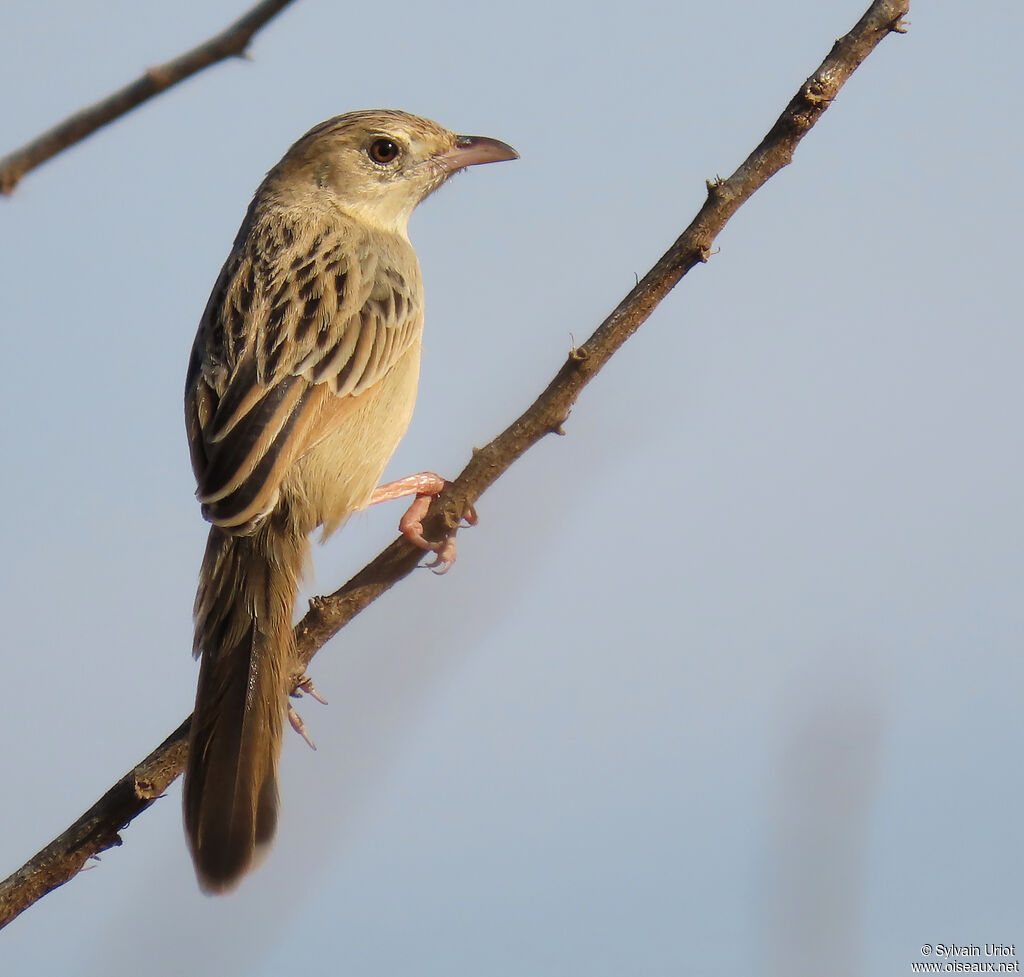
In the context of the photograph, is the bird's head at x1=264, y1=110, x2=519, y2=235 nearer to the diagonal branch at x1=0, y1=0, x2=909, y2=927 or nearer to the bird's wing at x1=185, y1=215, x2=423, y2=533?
the bird's wing at x1=185, y1=215, x2=423, y2=533

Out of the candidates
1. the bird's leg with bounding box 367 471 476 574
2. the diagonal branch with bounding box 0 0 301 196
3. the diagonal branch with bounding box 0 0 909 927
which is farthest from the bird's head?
the diagonal branch with bounding box 0 0 301 196

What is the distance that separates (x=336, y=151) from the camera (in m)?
7.09

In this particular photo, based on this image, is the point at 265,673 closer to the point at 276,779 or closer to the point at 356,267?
the point at 276,779

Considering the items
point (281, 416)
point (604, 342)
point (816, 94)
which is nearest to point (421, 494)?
point (281, 416)

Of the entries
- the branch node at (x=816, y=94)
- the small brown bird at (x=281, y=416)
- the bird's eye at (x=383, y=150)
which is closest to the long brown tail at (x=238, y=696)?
the small brown bird at (x=281, y=416)

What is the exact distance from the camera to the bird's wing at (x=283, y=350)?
4973 mm

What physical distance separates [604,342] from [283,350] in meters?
1.90

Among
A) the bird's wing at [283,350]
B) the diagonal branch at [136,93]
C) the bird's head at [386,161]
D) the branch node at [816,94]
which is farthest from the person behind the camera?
the bird's head at [386,161]

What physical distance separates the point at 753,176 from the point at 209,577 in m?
2.46

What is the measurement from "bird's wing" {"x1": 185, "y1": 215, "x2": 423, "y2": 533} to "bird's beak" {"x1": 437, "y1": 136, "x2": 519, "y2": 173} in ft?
2.50

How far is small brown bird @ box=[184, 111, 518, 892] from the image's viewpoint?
457cm

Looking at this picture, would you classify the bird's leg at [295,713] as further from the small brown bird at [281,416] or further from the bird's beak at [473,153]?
the bird's beak at [473,153]

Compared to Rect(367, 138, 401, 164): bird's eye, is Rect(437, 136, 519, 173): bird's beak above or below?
Result: above

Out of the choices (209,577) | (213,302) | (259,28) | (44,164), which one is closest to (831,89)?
(259,28)
